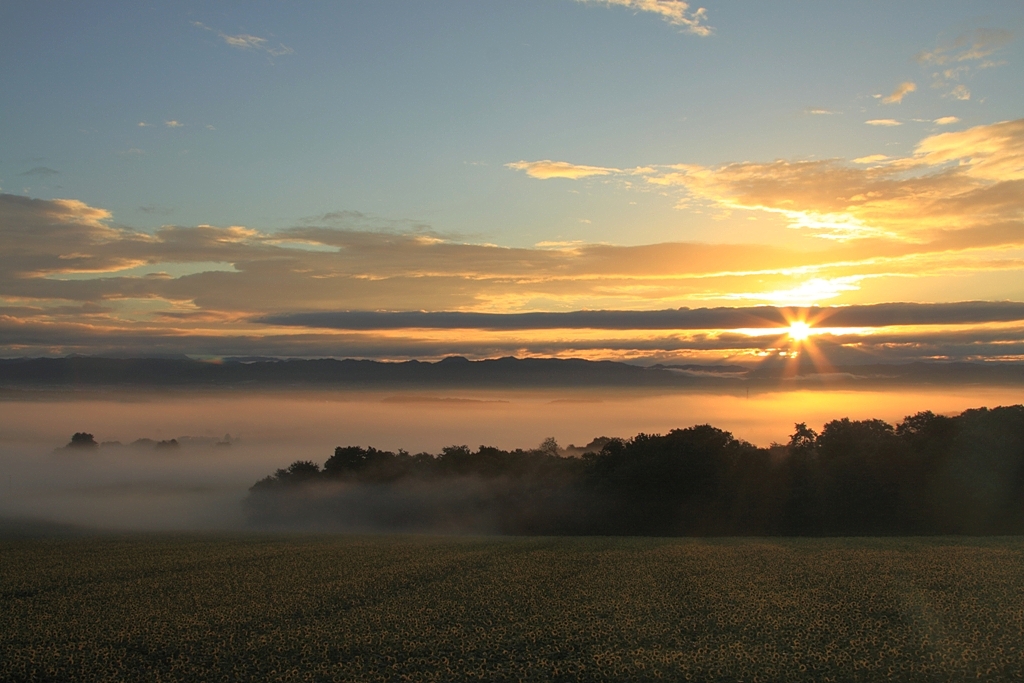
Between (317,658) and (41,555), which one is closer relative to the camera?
(317,658)

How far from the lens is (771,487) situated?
221 ft

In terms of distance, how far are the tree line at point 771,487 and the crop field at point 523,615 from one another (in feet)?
76.1

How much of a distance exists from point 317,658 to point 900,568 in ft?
78.0

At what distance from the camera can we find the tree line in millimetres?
63344

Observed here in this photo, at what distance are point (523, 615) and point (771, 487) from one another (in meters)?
47.2

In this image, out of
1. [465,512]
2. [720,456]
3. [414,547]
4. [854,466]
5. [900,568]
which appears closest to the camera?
[900,568]

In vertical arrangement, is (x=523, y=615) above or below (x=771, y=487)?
above

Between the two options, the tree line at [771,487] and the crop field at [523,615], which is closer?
the crop field at [523,615]

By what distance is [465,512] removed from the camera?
81.0 m

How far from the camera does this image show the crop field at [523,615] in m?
20.0

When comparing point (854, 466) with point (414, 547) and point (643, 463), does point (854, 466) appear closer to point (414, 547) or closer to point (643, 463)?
point (643, 463)

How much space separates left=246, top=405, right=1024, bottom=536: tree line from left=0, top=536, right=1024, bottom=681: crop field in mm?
23193

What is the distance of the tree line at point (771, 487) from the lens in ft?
208

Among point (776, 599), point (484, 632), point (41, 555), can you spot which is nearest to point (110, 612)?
point (484, 632)
